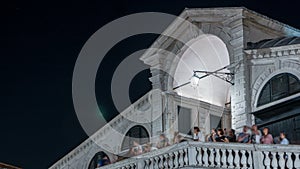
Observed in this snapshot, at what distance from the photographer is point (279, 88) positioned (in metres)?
25.3

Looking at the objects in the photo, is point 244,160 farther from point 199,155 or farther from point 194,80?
point 194,80

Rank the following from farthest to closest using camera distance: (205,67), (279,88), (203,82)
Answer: (203,82)
(205,67)
(279,88)

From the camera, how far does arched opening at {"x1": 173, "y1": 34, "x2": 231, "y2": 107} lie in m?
30.2

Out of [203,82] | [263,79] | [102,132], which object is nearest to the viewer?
[263,79]

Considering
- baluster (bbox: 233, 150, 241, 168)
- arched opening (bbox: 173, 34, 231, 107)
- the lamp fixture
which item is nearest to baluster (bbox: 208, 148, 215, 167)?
baluster (bbox: 233, 150, 241, 168)

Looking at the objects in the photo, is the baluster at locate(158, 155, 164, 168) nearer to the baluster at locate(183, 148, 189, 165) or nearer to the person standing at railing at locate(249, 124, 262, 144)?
the baluster at locate(183, 148, 189, 165)

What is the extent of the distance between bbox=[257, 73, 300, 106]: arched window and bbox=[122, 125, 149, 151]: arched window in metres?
8.11

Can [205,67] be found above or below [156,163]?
above

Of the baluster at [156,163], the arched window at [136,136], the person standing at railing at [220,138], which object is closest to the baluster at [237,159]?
the person standing at railing at [220,138]

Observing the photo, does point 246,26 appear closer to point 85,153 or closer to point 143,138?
point 143,138

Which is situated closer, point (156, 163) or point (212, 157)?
point (212, 157)

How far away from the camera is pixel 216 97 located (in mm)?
32031

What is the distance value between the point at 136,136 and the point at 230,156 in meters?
13.0

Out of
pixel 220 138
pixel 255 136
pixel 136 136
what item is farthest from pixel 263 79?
pixel 136 136
